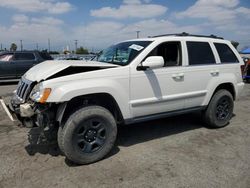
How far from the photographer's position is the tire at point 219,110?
4.77 meters

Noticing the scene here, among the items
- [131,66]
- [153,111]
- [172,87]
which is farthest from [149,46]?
[153,111]

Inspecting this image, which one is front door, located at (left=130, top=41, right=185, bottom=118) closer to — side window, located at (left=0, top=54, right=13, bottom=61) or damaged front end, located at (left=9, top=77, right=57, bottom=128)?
damaged front end, located at (left=9, top=77, right=57, bottom=128)

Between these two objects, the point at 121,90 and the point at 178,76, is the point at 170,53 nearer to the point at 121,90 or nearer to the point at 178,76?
the point at 178,76

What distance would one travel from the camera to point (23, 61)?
11.7 m

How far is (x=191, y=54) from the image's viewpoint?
14.3 ft

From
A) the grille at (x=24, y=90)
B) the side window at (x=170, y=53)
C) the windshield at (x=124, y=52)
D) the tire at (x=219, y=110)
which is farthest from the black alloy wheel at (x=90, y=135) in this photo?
the tire at (x=219, y=110)

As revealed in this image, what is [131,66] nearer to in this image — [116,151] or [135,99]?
[135,99]

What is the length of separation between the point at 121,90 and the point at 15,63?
973 centimetres

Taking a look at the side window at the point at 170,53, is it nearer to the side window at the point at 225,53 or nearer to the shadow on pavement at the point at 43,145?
the side window at the point at 225,53

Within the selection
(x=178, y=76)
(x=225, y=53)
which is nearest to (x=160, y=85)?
(x=178, y=76)

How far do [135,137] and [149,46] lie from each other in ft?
5.67

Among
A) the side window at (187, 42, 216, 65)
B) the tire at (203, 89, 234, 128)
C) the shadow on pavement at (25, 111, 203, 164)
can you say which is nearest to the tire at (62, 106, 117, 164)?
the shadow on pavement at (25, 111, 203, 164)

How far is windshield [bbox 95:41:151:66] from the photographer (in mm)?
3852

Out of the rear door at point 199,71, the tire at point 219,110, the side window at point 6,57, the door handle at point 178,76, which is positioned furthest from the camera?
the side window at point 6,57
